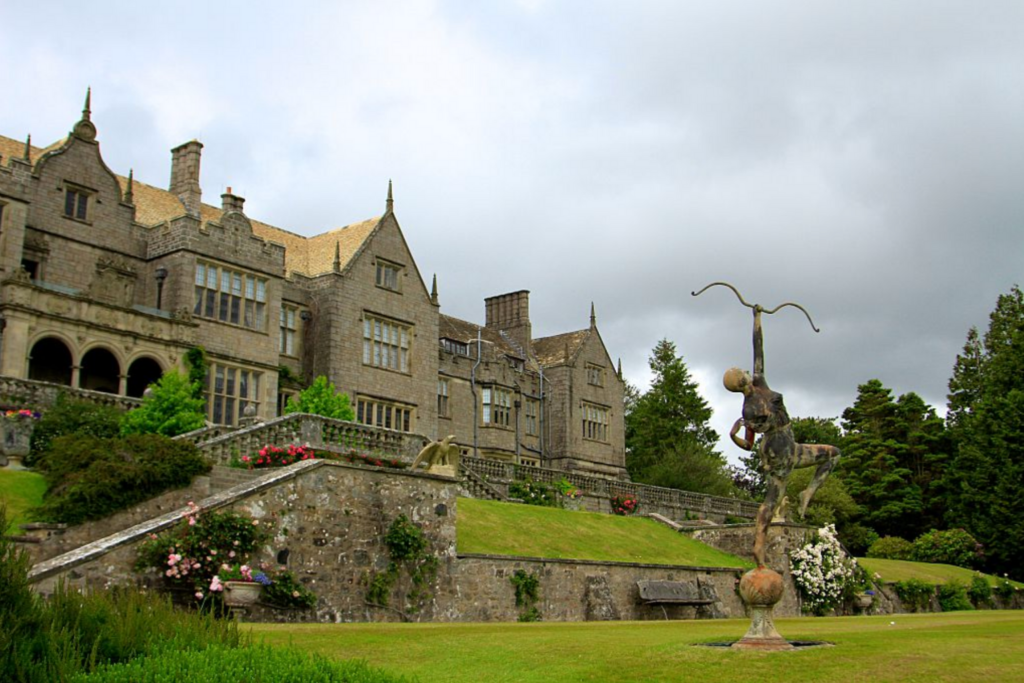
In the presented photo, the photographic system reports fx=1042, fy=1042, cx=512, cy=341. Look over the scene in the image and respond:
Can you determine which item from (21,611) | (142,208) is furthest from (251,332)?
(21,611)

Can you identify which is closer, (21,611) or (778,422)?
(21,611)

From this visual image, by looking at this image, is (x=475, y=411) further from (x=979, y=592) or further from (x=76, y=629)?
(x=76, y=629)

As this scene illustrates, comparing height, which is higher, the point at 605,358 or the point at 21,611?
the point at 605,358

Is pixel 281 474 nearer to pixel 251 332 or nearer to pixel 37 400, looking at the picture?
pixel 37 400

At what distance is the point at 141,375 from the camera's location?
34469mm

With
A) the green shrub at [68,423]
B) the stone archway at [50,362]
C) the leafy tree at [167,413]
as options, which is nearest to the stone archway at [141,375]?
the stone archway at [50,362]

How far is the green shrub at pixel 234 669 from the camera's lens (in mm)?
7805

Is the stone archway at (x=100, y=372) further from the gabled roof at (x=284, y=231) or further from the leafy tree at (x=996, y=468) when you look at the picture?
the leafy tree at (x=996, y=468)

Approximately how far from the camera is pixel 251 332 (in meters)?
36.6

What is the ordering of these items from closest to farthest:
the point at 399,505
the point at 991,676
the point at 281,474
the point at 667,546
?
the point at 991,676
the point at 281,474
the point at 399,505
the point at 667,546

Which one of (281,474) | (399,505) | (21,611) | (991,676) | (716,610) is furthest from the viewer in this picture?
(716,610)

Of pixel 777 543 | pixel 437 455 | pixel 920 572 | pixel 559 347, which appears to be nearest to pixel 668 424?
pixel 559 347

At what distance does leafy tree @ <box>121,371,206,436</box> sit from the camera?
27156mm

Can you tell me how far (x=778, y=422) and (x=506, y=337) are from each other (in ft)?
147
